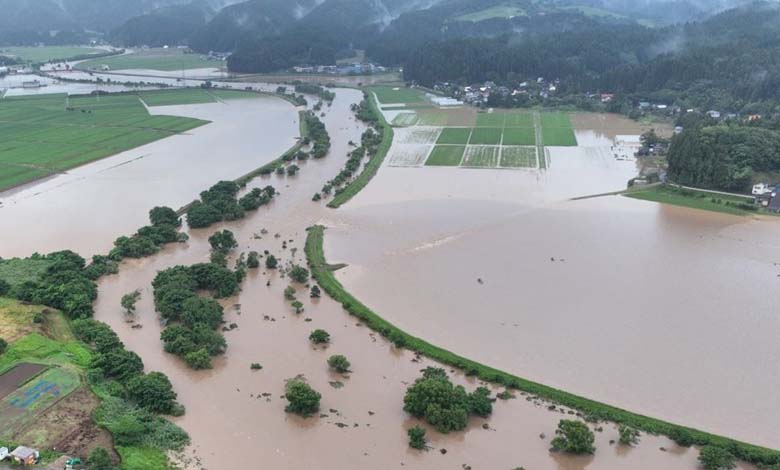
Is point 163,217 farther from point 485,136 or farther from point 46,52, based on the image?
point 46,52

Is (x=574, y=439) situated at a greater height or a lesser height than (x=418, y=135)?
lesser

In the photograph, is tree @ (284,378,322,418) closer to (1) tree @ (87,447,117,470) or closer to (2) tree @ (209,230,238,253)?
(1) tree @ (87,447,117,470)

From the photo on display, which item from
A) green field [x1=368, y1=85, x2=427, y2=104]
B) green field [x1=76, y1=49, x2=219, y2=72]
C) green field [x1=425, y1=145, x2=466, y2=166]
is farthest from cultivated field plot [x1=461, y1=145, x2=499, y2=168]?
green field [x1=76, y1=49, x2=219, y2=72]

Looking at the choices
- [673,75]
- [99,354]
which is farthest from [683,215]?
[673,75]

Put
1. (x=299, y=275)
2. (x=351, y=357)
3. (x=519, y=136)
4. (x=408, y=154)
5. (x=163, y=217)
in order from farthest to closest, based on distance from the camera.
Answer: (x=519, y=136) < (x=408, y=154) < (x=163, y=217) < (x=299, y=275) < (x=351, y=357)

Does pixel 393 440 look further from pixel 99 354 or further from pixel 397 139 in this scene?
pixel 397 139

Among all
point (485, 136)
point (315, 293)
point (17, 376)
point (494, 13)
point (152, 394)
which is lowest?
point (17, 376)

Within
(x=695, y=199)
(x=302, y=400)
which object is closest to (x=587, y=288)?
(x=302, y=400)
